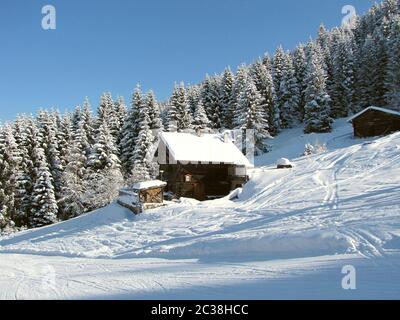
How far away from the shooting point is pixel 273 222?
53.7ft

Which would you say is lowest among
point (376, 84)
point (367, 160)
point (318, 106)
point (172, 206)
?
point (172, 206)

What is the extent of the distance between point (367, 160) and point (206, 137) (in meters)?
15.9

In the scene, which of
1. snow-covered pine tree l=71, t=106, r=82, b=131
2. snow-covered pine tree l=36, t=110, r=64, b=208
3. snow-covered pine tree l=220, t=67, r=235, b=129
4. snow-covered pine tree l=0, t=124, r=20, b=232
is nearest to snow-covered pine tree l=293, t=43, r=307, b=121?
snow-covered pine tree l=220, t=67, r=235, b=129

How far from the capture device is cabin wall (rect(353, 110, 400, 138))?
4306cm

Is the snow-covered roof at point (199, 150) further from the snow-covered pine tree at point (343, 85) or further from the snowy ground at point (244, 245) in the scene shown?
the snow-covered pine tree at point (343, 85)

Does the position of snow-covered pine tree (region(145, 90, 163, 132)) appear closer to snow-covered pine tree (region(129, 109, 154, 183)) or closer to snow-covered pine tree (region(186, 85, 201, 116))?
snow-covered pine tree (region(129, 109, 154, 183))

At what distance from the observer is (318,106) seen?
53.3m

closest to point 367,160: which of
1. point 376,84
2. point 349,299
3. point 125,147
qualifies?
point 349,299

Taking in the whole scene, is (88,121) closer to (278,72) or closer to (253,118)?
(253,118)

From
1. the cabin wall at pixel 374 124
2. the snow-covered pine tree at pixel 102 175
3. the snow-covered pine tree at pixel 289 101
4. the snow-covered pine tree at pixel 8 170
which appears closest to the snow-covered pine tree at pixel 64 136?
the snow-covered pine tree at pixel 8 170

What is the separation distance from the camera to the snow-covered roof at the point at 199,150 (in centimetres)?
3275

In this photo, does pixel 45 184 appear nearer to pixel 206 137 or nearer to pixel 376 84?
pixel 206 137

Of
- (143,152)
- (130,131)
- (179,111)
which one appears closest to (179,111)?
(179,111)

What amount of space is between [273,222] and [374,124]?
1313 inches
